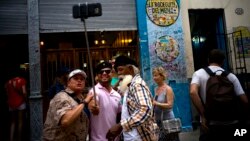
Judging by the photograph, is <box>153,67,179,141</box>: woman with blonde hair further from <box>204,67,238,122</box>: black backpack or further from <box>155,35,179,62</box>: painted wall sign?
<box>155,35,179,62</box>: painted wall sign

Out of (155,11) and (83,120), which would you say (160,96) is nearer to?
(83,120)

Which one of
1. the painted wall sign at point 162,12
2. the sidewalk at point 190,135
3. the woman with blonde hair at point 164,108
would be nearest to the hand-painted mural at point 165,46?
the painted wall sign at point 162,12

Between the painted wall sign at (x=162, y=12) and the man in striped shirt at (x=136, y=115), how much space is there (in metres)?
5.90

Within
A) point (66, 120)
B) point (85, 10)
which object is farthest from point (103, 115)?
point (85, 10)

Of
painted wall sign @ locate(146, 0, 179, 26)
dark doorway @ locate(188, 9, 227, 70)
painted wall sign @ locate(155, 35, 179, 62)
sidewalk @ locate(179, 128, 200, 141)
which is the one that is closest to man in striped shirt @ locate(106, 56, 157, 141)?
sidewalk @ locate(179, 128, 200, 141)

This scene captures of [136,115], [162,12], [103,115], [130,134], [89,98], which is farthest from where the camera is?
[162,12]

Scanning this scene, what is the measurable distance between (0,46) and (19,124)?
3797 millimetres

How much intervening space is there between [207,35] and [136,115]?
7.72 meters

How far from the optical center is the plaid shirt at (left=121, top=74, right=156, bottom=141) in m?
2.85

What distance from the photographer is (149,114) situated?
2.88 meters

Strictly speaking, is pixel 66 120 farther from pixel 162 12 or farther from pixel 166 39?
pixel 162 12

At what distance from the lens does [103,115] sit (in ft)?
11.1

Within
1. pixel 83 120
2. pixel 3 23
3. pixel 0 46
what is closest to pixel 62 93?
pixel 83 120

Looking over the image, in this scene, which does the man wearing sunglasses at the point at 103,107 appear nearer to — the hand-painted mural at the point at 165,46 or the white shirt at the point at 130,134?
the white shirt at the point at 130,134
